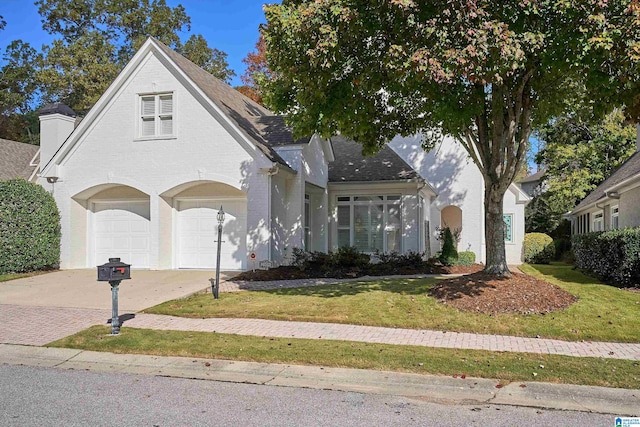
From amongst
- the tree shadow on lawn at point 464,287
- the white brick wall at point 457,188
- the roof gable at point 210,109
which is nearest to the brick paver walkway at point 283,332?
the tree shadow on lawn at point 464,287

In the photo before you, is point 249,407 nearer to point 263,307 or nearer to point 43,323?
point 263,307

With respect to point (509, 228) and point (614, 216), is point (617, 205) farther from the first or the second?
point (509, 228)

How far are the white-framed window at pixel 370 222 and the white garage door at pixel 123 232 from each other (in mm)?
7576

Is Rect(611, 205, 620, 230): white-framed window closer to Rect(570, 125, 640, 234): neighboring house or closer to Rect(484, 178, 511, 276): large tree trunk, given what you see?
Rect(570, 125, 640, 234): neighboring house

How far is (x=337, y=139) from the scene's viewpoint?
2417 centimetres

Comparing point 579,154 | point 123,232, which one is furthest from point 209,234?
point 579,154

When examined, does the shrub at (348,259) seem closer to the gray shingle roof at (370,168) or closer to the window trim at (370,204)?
the window trim at (370,204)

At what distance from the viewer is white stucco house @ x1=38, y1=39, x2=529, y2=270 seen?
15.6 metres

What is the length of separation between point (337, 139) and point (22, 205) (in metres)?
14.0

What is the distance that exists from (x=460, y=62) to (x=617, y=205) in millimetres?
14605

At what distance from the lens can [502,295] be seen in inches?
386

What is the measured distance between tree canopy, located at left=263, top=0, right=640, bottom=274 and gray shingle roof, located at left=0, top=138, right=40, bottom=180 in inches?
640

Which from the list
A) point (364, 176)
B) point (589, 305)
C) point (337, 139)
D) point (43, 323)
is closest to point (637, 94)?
point (589, 305)

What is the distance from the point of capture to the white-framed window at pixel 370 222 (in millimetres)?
19219
